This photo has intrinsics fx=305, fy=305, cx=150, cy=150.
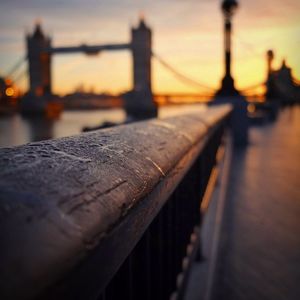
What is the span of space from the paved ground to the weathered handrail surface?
4.44 feet

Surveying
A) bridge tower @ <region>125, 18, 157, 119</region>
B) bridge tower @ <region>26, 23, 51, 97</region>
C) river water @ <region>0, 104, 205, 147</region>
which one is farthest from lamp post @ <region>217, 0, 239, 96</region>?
bridge tower @ <region>26, 23, 51, 97</region>

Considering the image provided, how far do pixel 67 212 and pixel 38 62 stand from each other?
151ft

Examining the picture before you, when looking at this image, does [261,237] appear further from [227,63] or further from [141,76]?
[141,76]

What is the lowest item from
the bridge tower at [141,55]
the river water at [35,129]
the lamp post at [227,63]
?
the river water at [35,129]

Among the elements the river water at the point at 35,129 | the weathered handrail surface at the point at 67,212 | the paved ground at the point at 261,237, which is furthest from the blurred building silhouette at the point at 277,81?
the weathered handrail surface at the point at 67,212

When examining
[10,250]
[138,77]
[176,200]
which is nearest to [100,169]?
[10,250]

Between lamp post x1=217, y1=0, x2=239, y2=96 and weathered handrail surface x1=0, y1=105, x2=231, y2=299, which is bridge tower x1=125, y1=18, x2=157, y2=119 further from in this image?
weathered handrail surface x1=0, y1=105, x2=231, y2=299

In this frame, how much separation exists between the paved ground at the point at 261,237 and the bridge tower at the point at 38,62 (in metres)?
40.5

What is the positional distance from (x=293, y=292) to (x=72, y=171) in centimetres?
163

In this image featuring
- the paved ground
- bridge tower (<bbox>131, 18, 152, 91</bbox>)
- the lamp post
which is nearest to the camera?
the paved ground

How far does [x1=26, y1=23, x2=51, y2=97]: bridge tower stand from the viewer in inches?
1622

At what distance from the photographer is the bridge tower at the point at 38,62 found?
4119cm

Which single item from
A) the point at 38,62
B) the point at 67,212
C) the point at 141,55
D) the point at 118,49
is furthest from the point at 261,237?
the point at 38,62

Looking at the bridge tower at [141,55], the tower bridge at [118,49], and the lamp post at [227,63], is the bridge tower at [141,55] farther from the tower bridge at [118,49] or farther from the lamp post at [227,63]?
the lamp post at [227,63]
